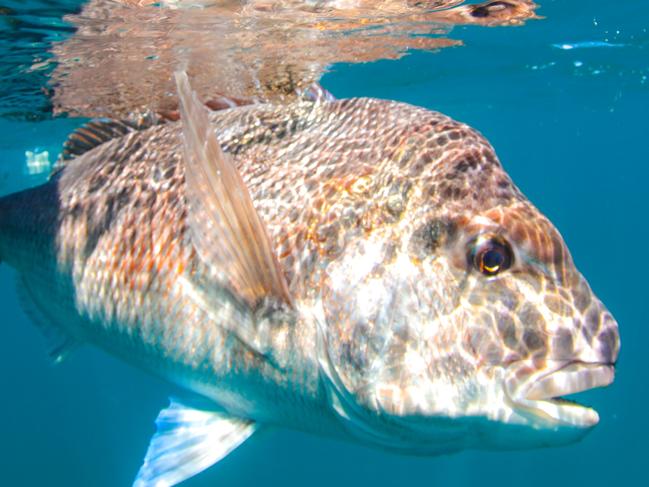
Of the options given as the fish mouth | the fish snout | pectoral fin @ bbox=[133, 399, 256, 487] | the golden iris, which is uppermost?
the golden iris

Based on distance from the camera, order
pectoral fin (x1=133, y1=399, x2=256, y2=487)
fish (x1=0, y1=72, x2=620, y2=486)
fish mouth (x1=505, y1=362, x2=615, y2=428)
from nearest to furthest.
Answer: fish mouth (x1=505, y1=362, x2=615, y2=428) → fish (x1=0, y1=72, x2=620, y2=486) → pectoral fin (x1=133, y1=399, x2=256, y2=487)

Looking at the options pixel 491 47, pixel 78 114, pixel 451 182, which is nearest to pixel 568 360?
pixel 451 182

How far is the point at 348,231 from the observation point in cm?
236

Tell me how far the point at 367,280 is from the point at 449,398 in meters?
0.57

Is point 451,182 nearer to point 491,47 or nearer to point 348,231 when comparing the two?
point 348,231

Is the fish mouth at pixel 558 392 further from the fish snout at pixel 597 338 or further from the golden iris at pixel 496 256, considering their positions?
the golden iris at pixel 496 256

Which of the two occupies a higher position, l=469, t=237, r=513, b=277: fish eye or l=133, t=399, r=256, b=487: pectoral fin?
l=469, t=237, r=513, b=277: fish eye

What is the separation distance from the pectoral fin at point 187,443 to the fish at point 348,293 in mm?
10

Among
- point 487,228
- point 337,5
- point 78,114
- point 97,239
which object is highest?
point 337,5

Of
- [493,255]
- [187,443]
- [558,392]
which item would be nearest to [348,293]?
[493,255]

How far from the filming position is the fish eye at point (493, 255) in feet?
6.73

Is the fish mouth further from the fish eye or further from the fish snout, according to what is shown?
the fish eye

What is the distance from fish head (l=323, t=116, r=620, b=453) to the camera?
1.95m

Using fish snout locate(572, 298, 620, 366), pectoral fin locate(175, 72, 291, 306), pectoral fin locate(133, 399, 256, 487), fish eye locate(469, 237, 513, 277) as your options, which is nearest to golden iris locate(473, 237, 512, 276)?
fish eye locate(469, 237, 513, 277)
